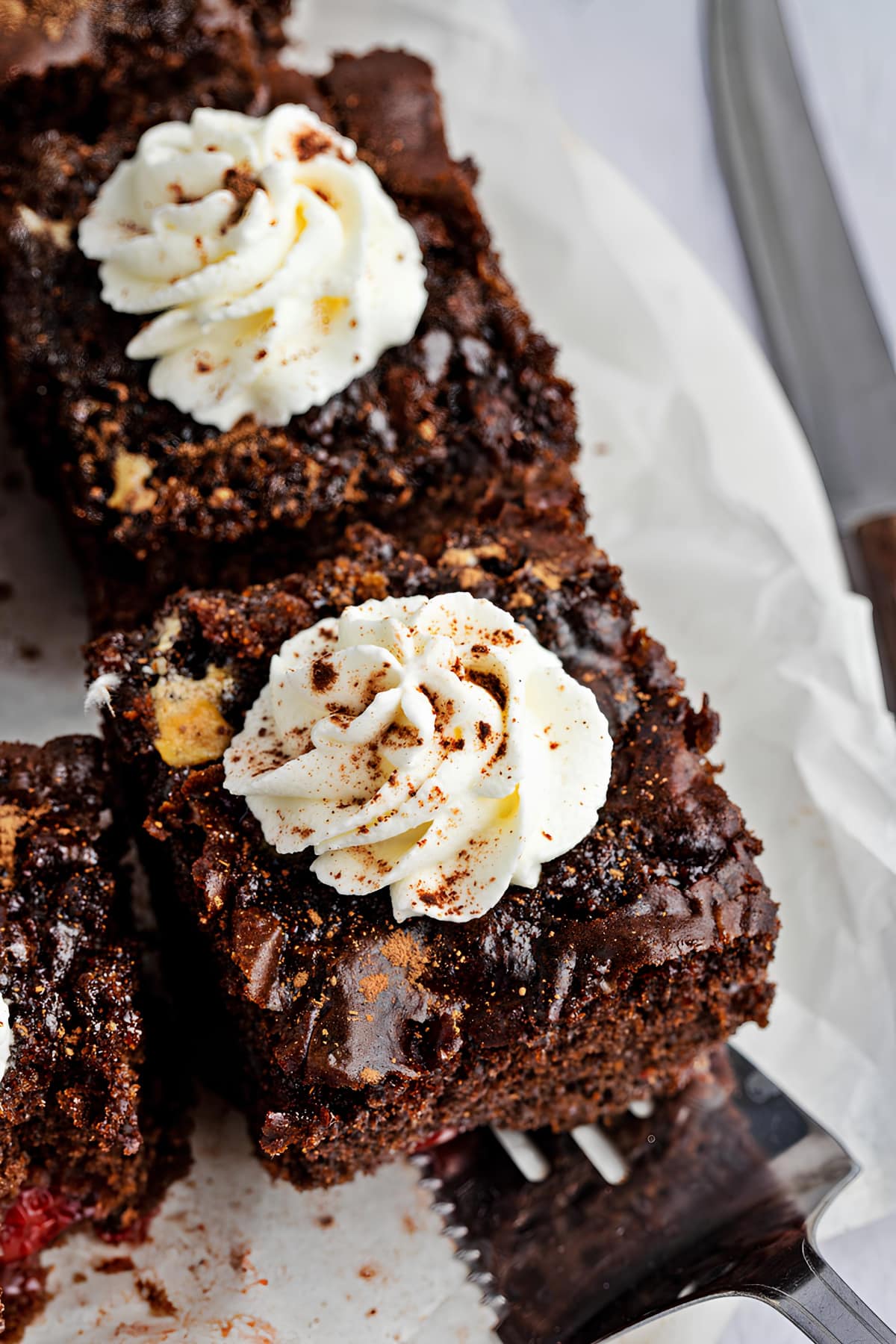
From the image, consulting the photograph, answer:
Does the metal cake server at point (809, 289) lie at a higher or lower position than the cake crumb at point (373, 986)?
higher

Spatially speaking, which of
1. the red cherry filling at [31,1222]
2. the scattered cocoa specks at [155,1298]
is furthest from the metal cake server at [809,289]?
the red cherry filling at [31,1222]

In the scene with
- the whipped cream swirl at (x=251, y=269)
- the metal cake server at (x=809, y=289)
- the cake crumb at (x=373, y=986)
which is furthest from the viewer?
the metal cake server at (x=809, y=289)

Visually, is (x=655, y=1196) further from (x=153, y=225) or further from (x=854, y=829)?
(x=153, y=225)

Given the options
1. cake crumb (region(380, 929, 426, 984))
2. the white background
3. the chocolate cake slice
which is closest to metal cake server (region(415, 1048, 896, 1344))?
the chocolate cake slice

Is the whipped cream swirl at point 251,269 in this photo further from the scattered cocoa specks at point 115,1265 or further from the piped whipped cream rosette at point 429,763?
the scattered cocoa specks at point 115,1265

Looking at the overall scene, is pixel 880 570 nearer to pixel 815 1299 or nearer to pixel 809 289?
pixel 809 289

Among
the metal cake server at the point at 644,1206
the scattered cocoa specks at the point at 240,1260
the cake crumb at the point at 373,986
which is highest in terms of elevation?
the cake crumb at the point at 373,986
